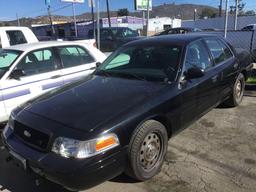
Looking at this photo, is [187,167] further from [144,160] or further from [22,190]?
[22,190]

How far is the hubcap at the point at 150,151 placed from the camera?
11.1 feet

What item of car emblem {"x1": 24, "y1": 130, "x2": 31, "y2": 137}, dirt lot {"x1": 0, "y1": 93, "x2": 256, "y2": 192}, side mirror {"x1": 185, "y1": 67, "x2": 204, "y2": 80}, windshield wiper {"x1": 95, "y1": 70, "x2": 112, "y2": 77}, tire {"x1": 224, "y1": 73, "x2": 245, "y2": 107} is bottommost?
dirt lot {"x1": 0, "y1": 93, "x2": 256, "y2": 192}

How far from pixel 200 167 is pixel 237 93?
107 inches

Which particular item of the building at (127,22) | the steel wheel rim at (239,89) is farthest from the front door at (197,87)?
the building at (127,22)

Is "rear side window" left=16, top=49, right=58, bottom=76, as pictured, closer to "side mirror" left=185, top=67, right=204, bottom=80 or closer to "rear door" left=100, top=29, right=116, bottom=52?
"side mirror" left=185, top=67, right=204, bottom=80

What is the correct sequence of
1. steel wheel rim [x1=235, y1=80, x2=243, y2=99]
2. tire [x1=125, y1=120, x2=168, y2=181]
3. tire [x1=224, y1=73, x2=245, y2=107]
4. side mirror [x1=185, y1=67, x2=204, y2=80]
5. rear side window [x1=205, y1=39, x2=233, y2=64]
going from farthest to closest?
steel wheel rim [x1=235, y1=80, x2=243, y2=99]
tire [x1=224, y1=73, x2=245, y2=107]
rear side window [x1=205, y1=39, x2=233, y2=64]
side mirror [x1=185, y1=67, x2=204, y2=80]
tire [x1=125, y1=120, x2=168, y2=181]

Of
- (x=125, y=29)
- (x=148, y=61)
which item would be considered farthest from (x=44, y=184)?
(x=125, y=29)

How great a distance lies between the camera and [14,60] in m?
5.37

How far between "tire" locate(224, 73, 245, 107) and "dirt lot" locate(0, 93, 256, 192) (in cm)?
79

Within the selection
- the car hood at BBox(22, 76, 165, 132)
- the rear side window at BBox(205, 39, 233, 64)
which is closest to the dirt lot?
the car hood at BBox(22, 76, 165, 132)

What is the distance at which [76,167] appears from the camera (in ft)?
9.11

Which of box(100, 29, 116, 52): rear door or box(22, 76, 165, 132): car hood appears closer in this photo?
box(22, 76, 165, 132): car hood

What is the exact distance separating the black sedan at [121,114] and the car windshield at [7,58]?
1.82 metres

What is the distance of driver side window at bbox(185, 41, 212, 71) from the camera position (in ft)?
13.9
